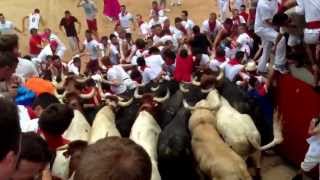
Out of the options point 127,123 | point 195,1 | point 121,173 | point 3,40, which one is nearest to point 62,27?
point 195,1

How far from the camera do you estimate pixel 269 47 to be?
10.1m

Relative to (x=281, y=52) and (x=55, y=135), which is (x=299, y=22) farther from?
(x=55, y=135)

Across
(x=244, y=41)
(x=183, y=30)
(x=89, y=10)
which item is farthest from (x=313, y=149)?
(x=89, y=10)

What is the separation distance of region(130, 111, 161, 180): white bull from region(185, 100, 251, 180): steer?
52cm

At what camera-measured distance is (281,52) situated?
31.2 ft

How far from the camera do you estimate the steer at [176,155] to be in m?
8.38

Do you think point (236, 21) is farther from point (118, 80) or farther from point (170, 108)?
point (170, 108)

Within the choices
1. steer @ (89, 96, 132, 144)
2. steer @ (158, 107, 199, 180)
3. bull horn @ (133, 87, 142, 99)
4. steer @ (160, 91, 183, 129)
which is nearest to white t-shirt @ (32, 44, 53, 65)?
bull horn @ (133, 87, 142, 99)

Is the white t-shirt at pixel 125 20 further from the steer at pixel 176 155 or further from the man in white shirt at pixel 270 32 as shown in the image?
the steer at pixel 176 155

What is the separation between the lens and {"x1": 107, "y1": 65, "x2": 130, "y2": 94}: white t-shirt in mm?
11782

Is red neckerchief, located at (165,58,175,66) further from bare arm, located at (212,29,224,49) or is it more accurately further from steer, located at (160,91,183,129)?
bare arm, located at (212,29,224,49)

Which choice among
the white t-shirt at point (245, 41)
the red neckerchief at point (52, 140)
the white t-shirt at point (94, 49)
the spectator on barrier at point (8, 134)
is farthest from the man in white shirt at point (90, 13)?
the spectator on barrier at point (8, 134)

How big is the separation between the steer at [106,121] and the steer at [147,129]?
0.29m

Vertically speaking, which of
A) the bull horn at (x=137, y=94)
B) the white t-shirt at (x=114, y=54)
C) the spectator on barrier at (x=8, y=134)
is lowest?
the white t-shirt at (x=114, y=54)
